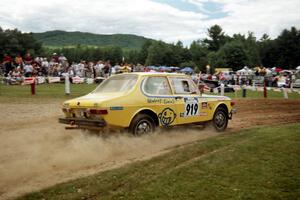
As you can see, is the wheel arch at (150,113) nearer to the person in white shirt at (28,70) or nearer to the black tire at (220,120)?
the black tire at (220,120)

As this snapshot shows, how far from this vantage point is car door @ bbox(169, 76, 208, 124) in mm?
10023

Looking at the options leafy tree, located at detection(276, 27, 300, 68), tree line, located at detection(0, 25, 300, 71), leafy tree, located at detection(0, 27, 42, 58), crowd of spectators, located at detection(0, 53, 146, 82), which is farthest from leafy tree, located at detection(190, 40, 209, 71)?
crowd of spectators, located at detection(0, 53, 146, 82)

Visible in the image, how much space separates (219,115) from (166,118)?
7.29 feet

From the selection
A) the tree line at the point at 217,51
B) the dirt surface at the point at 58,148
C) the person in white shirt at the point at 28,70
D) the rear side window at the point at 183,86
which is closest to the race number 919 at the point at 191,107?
the rear side window at the point at 183,86

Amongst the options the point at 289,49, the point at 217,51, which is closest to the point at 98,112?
the point at 289,49

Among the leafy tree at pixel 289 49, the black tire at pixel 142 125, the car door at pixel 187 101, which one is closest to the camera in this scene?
the black tire at pixel 142 125

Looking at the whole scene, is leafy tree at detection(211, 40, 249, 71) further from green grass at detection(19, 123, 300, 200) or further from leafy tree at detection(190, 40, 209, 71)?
green grass at detection(19, 123, 300, 200)

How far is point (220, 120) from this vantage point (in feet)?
36.9

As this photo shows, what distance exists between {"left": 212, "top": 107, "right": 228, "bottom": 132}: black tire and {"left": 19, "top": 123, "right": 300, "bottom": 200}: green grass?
9.99 ft

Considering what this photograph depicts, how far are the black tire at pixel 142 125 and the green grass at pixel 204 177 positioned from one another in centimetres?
125

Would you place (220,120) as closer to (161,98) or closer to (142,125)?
(161,98)

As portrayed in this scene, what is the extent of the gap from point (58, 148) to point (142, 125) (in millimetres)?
1896

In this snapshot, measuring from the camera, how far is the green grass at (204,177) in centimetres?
534

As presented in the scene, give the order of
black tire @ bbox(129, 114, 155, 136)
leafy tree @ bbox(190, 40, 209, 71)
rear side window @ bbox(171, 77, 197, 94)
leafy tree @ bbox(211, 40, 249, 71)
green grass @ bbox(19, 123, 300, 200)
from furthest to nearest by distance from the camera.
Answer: leafy tree @ bbox(190, 40, 209, 71)
leafy tree @ bbox(211, 40, 249, 71)
rear side window @ bbox(171, 77, 197, 94)
black tire @ bbox(129, 114, 155, 136)
green grass @ bbox(19, 123, 300, 200)
